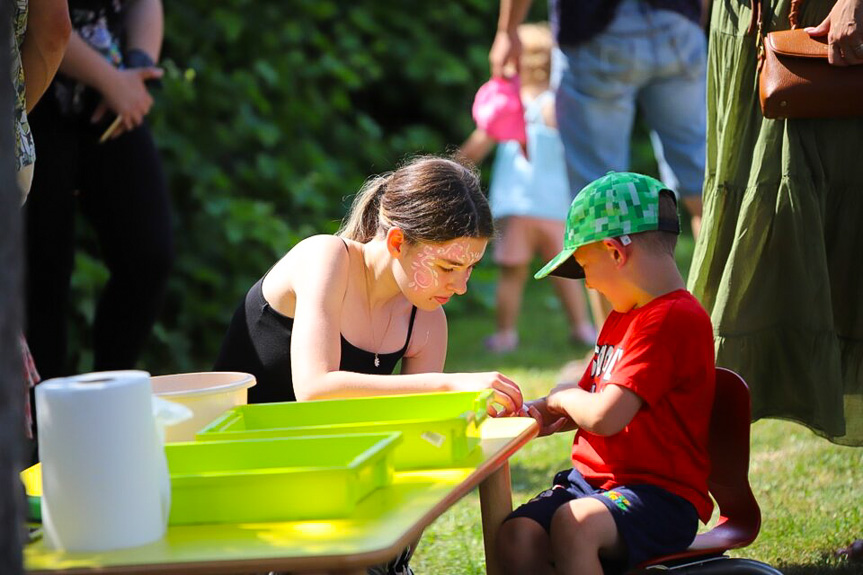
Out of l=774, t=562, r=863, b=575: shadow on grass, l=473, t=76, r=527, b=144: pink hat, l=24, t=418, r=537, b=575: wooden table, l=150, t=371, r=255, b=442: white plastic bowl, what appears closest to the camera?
l=24, t=418, r=537, b=575: wooden table

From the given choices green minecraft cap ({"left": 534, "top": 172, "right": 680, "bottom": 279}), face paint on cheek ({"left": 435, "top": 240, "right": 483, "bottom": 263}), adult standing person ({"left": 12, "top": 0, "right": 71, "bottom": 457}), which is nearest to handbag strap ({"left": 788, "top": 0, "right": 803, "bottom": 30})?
green minecraft cap ({"left": 534, "top": 172, "right": 680, "bottom": 279})

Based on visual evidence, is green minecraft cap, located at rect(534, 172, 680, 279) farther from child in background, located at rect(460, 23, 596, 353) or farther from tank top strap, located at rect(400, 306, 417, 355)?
child in background, located at rect(460, 23, 596, 353)

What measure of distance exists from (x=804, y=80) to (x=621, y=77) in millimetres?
1647

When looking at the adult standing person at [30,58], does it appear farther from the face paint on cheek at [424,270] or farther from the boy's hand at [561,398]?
the boy's hand at [561,398]

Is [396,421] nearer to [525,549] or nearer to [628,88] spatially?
[525,549]

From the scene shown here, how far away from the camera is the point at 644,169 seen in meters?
9.33

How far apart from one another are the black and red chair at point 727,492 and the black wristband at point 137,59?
7.41 ft

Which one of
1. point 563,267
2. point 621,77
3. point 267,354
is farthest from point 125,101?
point 621,77

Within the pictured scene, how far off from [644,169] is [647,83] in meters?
4.92

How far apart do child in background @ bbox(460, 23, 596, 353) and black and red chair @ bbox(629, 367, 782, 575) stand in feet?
11.6

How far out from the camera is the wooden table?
5.15 feet

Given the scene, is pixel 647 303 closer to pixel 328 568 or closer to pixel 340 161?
pixel 328 568

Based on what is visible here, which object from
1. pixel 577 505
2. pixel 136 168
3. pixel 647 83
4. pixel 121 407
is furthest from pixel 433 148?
pixel 121 407

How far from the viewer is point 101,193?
3.66 metres
